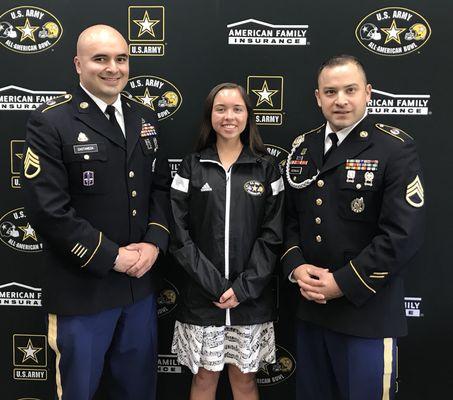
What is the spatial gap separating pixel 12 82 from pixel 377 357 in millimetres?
2271

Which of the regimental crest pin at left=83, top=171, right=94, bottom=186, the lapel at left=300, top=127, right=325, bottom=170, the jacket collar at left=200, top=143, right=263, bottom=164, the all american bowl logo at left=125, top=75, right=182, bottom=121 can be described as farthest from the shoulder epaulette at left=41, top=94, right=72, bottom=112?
the lapel at left=300, top=127, right=325, bottom=170

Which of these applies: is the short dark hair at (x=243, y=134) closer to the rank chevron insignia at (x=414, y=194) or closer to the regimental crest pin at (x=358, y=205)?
the regimental crest pin at (x=358, y=205)

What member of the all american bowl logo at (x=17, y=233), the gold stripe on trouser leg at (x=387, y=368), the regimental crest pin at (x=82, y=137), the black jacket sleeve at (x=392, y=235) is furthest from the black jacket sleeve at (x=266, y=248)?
the all american bowl logo at (x=17, y=233)

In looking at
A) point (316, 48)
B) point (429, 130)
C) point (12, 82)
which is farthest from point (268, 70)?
point (12, 82)

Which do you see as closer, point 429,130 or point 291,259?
point 291,259

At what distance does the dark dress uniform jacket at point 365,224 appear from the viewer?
183 cm

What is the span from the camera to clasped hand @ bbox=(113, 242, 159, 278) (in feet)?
6.66

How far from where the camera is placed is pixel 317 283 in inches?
76.4

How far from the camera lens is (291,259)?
208 cm

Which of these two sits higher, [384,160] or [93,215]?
[384,160]

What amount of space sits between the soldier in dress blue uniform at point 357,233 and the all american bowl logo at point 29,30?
150cm

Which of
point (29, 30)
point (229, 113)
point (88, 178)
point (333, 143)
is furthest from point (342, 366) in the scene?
point (29, 30)

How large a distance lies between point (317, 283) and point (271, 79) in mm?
1134

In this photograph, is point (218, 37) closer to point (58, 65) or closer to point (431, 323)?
point (58, 65)
